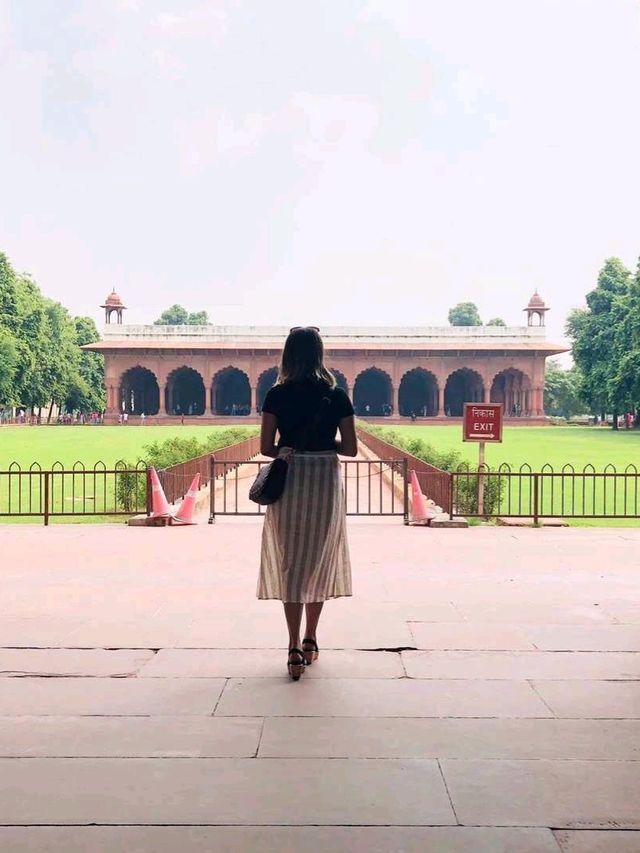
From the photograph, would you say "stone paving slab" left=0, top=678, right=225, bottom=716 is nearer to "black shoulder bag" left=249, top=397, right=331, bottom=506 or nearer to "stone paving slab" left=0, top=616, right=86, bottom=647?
"stone paving slab" left=0, top=616, right=86, bottom=647

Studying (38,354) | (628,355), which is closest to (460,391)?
(628,355)

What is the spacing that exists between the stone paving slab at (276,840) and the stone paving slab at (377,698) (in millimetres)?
839

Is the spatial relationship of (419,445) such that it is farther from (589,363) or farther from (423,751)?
(589,363)

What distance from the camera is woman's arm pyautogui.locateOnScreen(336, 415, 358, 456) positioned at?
3402 millimetres

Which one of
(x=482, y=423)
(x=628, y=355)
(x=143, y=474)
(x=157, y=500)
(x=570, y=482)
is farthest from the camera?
(x=628, y=355)

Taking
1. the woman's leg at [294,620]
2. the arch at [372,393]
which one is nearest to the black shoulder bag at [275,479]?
the woman's leg at [294,620]

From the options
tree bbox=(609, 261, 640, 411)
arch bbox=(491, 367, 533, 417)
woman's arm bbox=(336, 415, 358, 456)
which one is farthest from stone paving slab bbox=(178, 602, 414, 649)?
arch bbox=(491, 367, 533, 417)

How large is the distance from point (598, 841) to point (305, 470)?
1.77 m

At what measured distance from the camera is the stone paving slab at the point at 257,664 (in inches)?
137

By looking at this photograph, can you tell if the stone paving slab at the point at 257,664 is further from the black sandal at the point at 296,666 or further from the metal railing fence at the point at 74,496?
the metal railing fence at the point at 74,496

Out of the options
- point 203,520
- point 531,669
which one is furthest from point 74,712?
point 203,520

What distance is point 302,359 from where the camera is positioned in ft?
11.2

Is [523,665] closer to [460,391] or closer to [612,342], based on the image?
[612,342]

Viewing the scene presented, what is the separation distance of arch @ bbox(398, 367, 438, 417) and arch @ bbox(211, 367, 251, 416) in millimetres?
10798
